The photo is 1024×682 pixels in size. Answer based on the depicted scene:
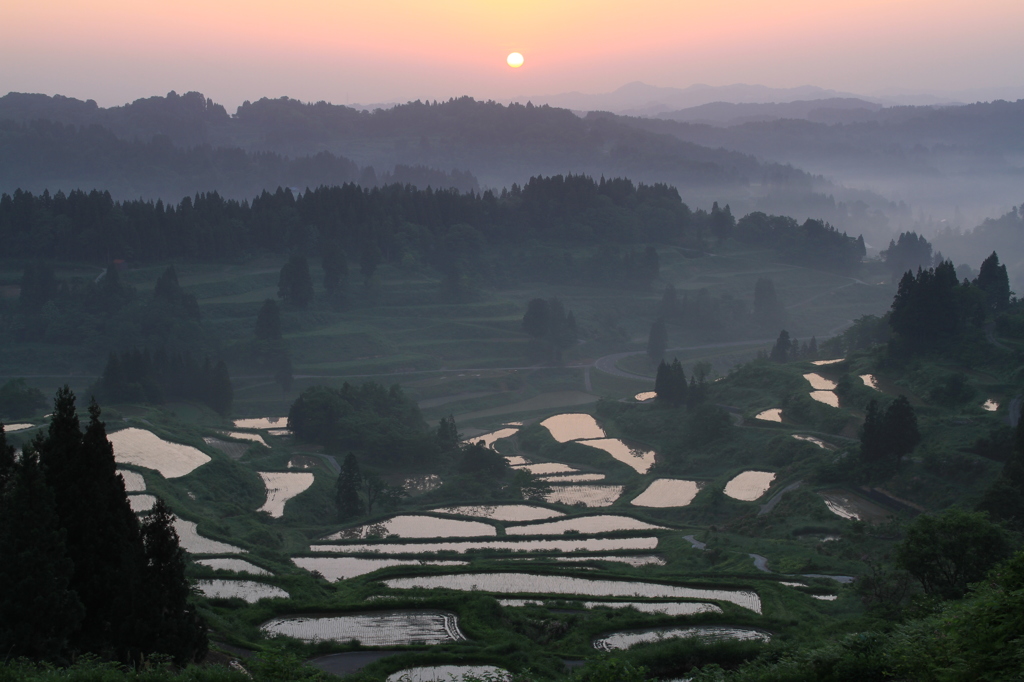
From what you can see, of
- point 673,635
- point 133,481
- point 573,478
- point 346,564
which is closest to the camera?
point 673,635

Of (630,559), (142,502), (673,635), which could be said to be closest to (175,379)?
(142,502)

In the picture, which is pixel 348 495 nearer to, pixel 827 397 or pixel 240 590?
pixel 240 590

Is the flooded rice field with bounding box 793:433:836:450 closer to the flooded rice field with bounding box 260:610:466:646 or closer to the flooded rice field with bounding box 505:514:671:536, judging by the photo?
the flooded rice field with bounding box 505:514:671:536

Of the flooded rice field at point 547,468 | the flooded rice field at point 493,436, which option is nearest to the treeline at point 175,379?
the flooded rice field at point 493,436

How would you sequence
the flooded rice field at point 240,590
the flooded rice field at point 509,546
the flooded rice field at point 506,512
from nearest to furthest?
the flooded rice field at point 240,590
the flooded rice field at point 509,546
the flooded rice field at point 506,512

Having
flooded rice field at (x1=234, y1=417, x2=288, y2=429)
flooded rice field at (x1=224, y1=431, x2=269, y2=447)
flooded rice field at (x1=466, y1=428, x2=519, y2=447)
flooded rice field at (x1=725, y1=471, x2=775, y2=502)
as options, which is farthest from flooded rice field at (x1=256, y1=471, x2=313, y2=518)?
flooded rice field at (x1=725, y1=471, x2=775, y2=502)

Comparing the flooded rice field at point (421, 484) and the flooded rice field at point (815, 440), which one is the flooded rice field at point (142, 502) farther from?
the flooded rice field at point (815, 440)
